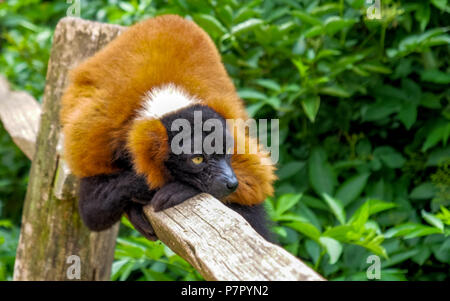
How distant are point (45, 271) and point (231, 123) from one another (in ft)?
5.57

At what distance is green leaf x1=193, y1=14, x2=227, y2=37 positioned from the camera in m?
3.31

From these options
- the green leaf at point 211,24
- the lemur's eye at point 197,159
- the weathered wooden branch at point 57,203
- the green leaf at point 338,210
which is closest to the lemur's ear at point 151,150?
the lemur's eye at point 197,159

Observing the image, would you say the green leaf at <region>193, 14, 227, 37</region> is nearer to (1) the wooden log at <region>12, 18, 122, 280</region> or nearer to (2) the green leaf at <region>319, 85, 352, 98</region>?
(1) the wooden log at <region>12, 18, 122, 280</region>

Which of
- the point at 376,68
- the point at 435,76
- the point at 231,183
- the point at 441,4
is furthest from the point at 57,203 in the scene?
the point at 441,4

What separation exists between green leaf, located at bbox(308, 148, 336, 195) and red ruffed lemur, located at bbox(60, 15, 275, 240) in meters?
0.96

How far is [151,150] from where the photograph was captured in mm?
2172

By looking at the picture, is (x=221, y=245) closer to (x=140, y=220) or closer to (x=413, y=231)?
(x=140, y=220)

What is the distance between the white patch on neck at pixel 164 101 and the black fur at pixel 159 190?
0.05m

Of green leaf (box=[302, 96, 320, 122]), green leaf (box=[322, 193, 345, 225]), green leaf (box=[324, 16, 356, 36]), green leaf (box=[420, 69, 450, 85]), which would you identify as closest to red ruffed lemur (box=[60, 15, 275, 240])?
green leaf (box=[322, 193, 345, 225])

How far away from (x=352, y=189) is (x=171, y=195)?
1.53 metres

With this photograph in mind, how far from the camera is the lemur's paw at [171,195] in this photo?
6.73 ft

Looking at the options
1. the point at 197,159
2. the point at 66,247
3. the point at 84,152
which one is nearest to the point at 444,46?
the point at 197,159

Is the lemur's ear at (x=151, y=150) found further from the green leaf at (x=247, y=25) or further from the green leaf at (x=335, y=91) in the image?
the green leaf at (x=335, y=91)
